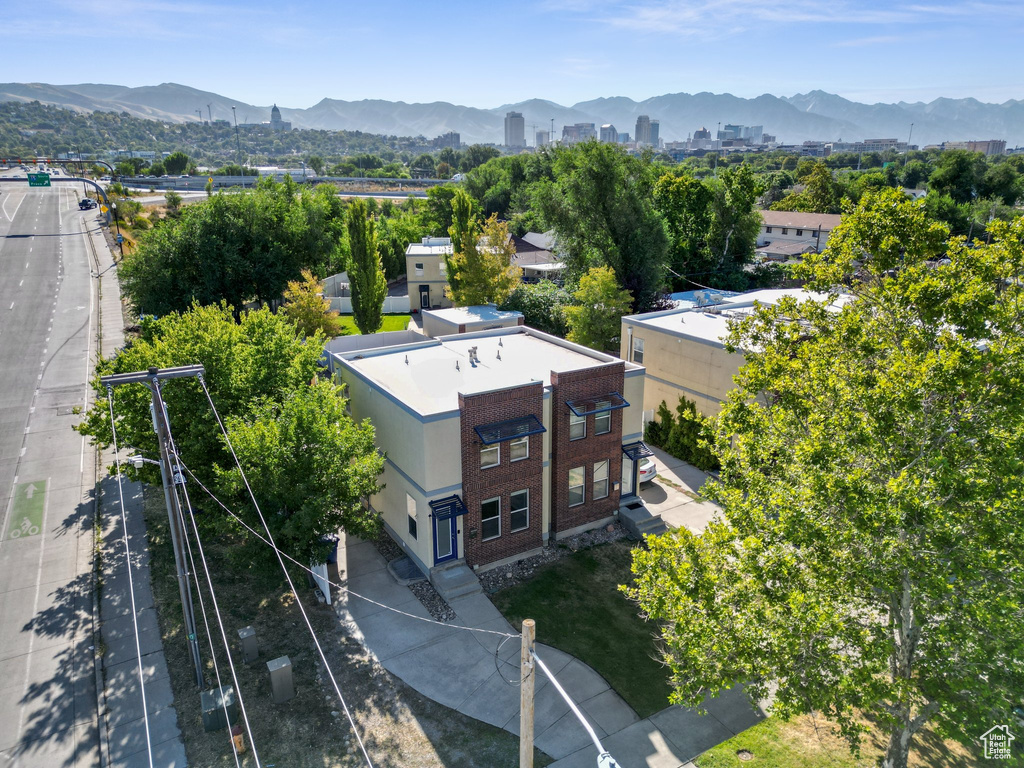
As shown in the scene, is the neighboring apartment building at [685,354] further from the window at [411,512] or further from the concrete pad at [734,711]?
the concrete pad at [734,711]

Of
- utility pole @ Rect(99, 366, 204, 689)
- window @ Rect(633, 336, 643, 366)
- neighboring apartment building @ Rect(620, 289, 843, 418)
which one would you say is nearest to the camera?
utility pole @ Rect(99, 366, 204, 689)

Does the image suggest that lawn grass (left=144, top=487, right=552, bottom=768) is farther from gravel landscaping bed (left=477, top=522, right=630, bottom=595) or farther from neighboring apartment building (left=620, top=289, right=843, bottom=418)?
neighboring apartment building (left=620, top=289, right=843, bottom=418)

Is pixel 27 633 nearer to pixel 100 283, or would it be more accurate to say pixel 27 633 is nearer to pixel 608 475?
pixel 608 475

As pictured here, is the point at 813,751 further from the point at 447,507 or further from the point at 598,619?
the point at 447,507

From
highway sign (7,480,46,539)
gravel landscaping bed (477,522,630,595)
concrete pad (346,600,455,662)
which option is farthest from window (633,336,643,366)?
highway sign (7,480,46,539)

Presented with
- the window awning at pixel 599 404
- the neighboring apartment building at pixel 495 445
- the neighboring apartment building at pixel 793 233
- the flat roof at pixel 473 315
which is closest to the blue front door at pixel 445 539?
the neighboring apartment building at pixel 495 445

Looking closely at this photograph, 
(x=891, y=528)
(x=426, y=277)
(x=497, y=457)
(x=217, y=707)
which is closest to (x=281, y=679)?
(x=217, y=707)
